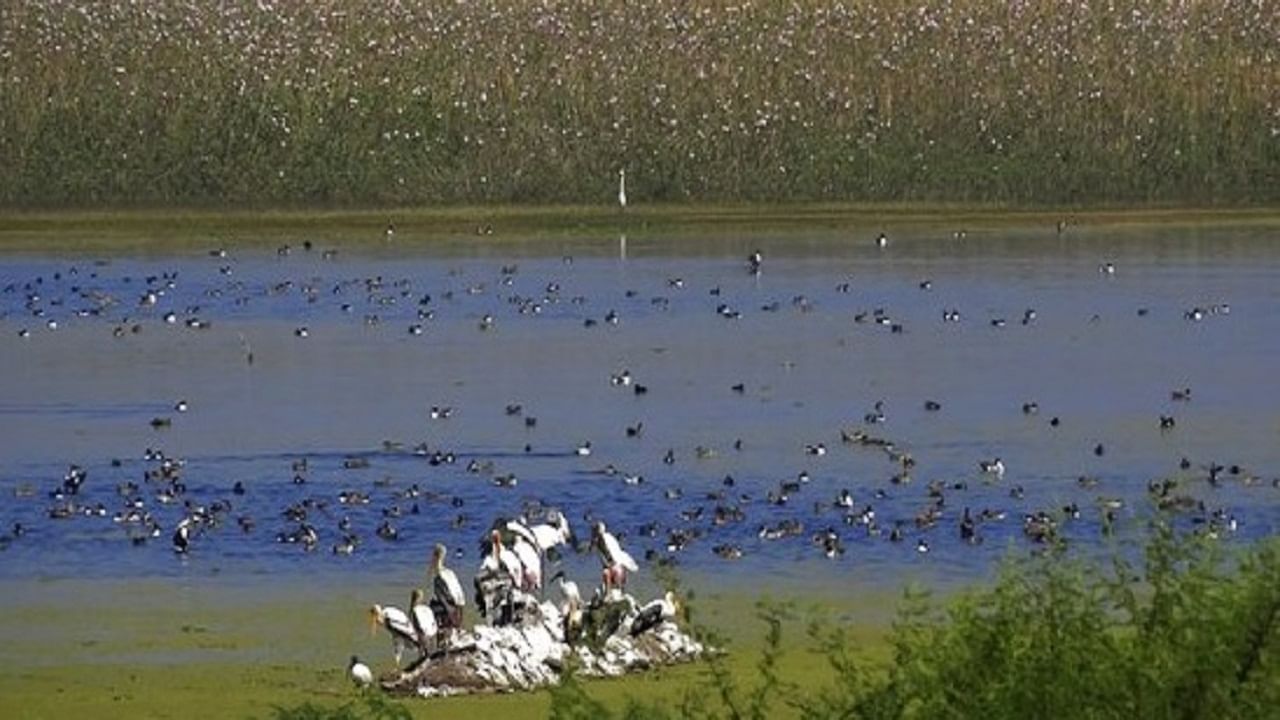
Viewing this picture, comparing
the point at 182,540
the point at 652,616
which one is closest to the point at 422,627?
the point at 652,616

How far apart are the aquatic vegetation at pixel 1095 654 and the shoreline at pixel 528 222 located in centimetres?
3885

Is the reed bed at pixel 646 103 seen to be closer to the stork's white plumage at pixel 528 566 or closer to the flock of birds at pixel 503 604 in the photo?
the flock of birds at pixel 503 604

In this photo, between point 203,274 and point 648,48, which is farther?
point 648,48

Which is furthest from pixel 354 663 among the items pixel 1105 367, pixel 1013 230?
pixel 1013 230

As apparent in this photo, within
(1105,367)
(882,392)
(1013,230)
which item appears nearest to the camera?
(882,392)

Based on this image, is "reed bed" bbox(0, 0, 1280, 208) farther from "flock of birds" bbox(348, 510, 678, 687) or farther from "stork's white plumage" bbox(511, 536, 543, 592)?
"stork's white plumage" bbox(511, 536, 543, 592)

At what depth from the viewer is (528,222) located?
5212 centimetres

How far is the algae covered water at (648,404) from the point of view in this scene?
2116 cm

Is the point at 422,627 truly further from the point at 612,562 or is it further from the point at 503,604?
the point at 612,562

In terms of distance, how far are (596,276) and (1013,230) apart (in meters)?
9.76

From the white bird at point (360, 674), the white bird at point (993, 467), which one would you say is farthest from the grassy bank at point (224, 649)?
the white bird at point (993, 467)

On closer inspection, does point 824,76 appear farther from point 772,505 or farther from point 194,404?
point 772,505

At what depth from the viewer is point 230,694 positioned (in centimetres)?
1627

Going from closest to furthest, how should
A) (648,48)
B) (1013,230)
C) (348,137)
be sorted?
(1013,230)
(348,137)
(648,48)
